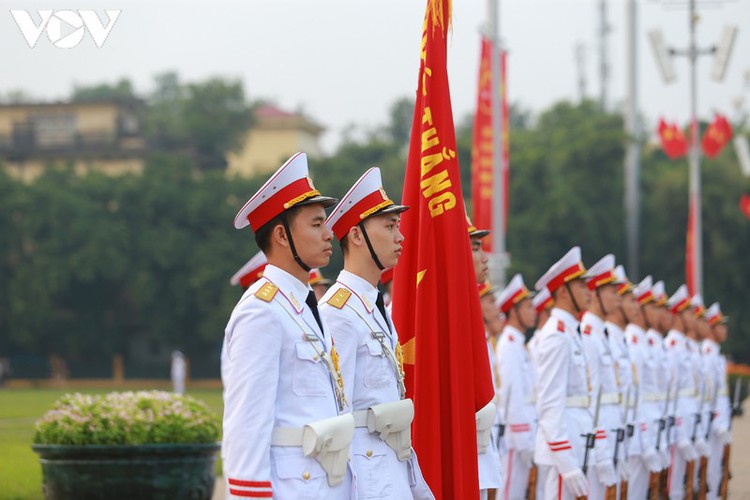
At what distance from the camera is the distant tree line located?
1688 inches

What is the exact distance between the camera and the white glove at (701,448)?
12487mm

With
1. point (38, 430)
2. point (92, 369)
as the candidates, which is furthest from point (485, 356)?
point (92, 369)

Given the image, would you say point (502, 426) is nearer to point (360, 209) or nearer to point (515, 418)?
point (515, 418)

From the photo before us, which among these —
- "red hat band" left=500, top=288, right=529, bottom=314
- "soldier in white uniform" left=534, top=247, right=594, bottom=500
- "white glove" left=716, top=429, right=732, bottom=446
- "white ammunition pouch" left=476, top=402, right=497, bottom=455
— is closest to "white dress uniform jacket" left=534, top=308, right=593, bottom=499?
"soldier in white uniform" left=534, top=247, right=594, bottom=500

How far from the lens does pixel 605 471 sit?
27.6ft

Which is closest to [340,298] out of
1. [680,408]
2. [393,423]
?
[393,423]

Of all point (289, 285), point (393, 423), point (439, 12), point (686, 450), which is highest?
point (439, 12)

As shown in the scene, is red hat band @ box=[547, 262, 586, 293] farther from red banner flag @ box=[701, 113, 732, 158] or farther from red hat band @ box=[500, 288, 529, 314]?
red banner flag @ box=[701, 113, 732, 158]

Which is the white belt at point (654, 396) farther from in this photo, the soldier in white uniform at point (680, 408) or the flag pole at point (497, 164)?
the flag pole at point (497, 164)

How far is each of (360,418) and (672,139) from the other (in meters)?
26.2

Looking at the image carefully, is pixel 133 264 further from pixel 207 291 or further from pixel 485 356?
pixel 485 356

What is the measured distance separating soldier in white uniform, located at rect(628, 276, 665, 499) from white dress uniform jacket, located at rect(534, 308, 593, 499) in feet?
5.47

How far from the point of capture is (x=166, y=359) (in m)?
51.0

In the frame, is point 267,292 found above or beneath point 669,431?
above
